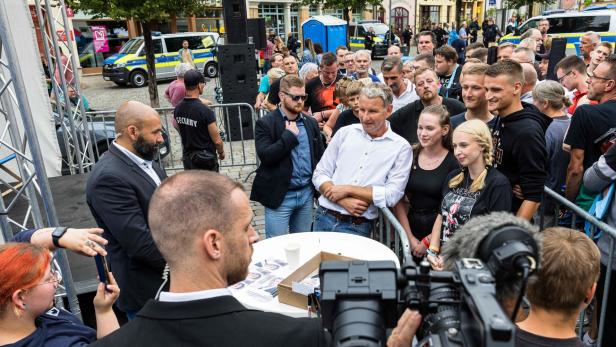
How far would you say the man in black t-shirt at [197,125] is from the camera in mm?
5621

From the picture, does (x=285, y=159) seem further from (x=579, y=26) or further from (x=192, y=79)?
(x=579, y=26)

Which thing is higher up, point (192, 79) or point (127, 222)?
point (192, 79)

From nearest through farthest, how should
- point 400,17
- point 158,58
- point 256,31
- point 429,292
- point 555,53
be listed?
point 429,292 → point 555,53 → point 256,31 → point 158,58 → point 400,17

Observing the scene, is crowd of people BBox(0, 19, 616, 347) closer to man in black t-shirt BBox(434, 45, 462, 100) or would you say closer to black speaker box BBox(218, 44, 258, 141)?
man in black t-shirt BBox(434, 45, 462, 100)

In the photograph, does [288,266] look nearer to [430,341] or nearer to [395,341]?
[395,341]

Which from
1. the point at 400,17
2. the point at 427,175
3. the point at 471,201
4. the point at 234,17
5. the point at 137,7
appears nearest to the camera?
the point at 471,201

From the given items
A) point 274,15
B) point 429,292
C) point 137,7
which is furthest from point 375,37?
point 429,292

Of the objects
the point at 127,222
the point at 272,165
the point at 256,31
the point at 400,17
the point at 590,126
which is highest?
the point at 400,17

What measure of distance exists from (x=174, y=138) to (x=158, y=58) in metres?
9.95

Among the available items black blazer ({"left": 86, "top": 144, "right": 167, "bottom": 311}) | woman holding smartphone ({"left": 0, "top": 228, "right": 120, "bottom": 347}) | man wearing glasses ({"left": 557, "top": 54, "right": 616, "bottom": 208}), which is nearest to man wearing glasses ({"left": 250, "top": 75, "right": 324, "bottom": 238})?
black blazer ({"left": 86, "top": 144, "right": 167, "bottom": 311})

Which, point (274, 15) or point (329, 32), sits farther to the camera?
point (274, 15)

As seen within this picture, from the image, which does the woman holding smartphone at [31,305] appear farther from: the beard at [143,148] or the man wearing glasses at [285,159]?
the man wearing glasses at [285,159]

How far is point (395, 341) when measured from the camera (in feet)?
Answer: 4.92

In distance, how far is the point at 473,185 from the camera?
9.84 feet
